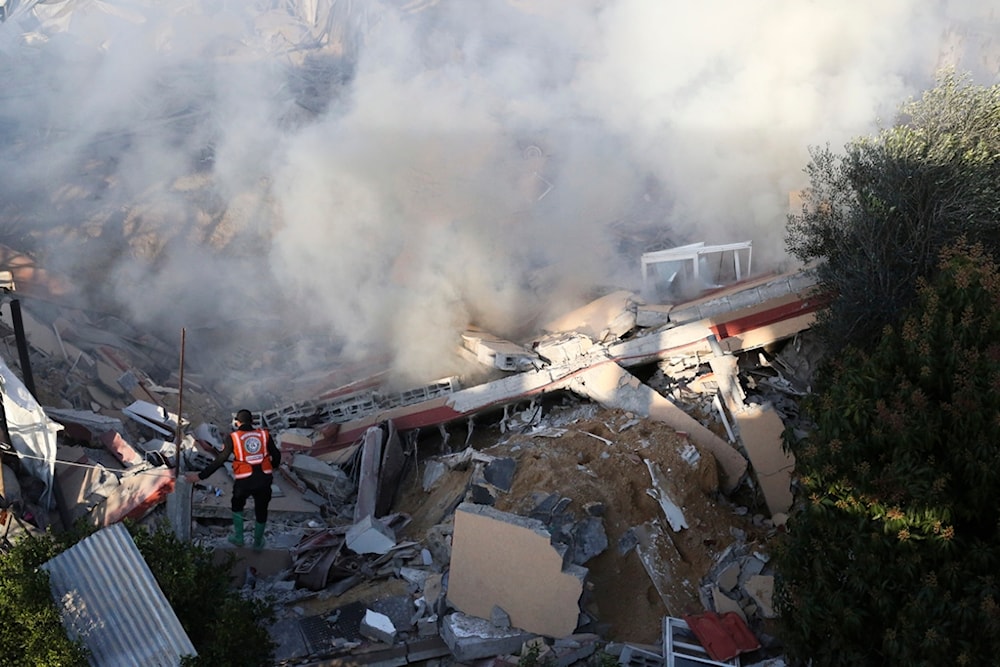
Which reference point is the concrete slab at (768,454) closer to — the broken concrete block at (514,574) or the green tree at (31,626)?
the broken concrete block at (514,574)

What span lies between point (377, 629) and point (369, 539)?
1.11m

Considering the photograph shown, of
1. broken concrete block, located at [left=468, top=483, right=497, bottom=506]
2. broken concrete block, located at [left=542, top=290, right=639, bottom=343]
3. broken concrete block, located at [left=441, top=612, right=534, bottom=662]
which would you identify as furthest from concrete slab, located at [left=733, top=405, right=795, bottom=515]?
broken concrete block, located at [left=441, top=612, right=534, bottom=662]

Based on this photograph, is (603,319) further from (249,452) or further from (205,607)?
(205,607)

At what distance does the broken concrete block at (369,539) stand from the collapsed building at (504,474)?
0.05ft

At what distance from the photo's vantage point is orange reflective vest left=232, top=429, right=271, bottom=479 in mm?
6777

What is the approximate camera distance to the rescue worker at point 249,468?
6785mm

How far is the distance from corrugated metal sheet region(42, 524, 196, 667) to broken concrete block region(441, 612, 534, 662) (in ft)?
5.68

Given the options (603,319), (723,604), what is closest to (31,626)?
(723,604)

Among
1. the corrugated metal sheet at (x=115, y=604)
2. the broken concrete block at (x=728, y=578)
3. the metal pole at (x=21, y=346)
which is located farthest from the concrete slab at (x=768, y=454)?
the metal pole at (x=21, y=346)

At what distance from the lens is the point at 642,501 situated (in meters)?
7.43

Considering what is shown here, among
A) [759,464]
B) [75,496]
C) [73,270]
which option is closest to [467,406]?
[759,464]

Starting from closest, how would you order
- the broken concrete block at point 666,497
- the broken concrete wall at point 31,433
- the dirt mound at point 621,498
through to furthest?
the dirt mound at point 621,498 < the broken concrete wall at point 31,433 < the broken concrete block at point 666,497

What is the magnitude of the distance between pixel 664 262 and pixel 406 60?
25.7 ft

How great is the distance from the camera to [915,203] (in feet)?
26.5
